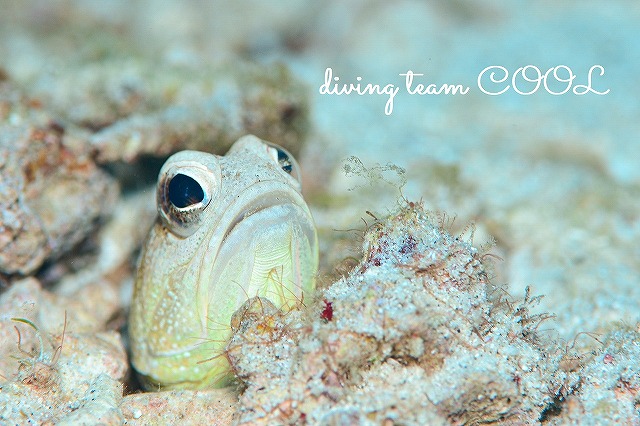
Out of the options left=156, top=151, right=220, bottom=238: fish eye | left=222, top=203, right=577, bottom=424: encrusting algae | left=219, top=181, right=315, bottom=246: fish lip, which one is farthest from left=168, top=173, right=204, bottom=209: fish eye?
left=222, top=203, right=577, bottom=424: encrusting algae

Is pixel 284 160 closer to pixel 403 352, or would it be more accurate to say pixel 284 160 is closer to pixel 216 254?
pixel 216 254

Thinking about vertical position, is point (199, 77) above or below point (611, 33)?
below

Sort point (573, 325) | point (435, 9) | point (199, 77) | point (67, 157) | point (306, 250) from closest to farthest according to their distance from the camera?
point (306, 250), point (573, 325), point (67, 157), point (199, 77), point (435, 9)

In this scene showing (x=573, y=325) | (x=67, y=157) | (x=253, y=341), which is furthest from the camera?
(x=67, y=157)

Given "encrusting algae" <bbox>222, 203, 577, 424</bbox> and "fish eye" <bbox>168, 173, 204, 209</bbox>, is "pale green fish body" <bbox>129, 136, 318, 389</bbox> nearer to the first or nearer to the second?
"fish eye" <bbox>168, 173, 204, 209</bbox>

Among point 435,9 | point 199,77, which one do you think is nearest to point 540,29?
point 435,9

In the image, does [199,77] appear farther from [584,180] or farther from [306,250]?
[584,180]

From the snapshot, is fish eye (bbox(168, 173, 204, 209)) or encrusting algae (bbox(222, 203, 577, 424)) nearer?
encrusting algae (bbox(222, 203, 577, 424))
